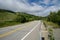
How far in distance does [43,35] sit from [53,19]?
126215 mm

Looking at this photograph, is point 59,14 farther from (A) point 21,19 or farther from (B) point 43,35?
(B) point 43,35

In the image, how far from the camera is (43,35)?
1686cm

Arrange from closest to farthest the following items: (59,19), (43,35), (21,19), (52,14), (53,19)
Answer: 1. (43,35)
2. (21,19)
3. (59,19)
4. (53,19)
5. (52,14)

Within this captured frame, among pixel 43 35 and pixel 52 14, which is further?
pixel 52 14

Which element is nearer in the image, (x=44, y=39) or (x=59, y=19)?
(x=44, y=39)

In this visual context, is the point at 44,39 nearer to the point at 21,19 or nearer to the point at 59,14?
the point at 21,19

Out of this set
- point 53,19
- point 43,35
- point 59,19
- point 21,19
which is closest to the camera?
point 43,35

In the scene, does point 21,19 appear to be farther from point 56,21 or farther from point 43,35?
point 43,35

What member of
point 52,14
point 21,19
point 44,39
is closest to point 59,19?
point 52,14

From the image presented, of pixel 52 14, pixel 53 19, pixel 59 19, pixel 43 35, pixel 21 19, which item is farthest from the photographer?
pixel 52 14

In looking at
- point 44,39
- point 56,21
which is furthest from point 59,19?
point 44,39

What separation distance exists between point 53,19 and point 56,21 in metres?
7.52

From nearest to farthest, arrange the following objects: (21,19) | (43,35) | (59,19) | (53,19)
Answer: (43,35), (21,19), (59,19), (53,19)

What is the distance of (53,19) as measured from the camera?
142 metres
